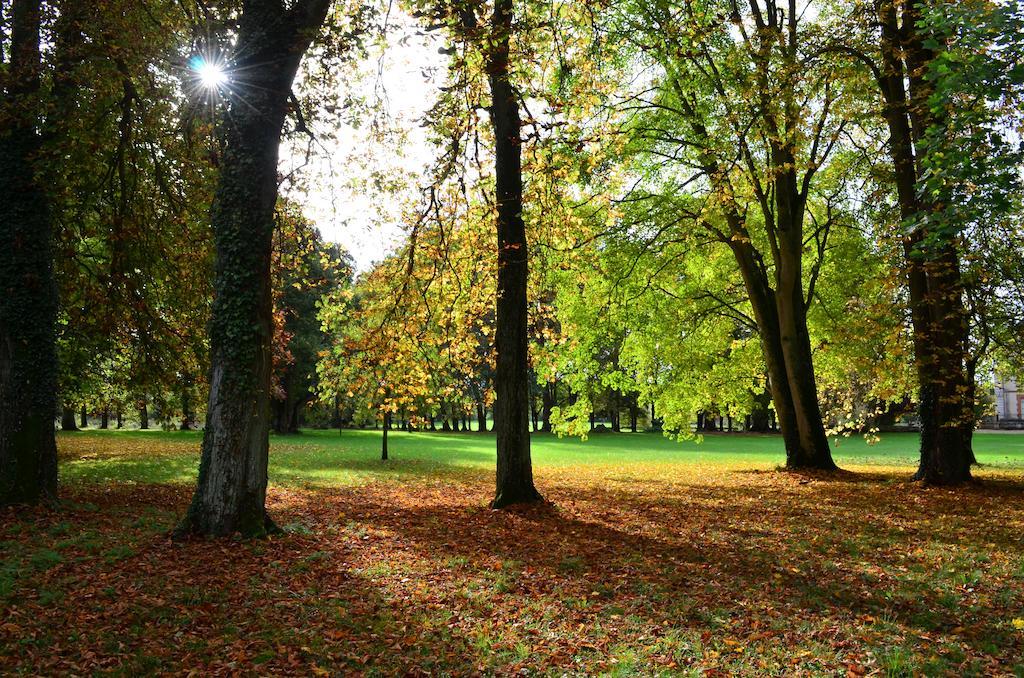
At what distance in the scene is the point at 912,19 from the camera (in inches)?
511

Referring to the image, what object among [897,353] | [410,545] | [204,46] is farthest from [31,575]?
[897,353]

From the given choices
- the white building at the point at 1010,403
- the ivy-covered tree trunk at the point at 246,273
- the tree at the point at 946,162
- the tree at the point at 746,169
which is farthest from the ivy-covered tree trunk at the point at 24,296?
the white building at the point at 1010,403

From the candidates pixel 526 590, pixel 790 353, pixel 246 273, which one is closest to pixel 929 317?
pixel 790 353

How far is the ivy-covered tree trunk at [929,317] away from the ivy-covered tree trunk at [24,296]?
14.9 meters

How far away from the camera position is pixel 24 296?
31.4 ft

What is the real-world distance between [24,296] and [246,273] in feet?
13.7

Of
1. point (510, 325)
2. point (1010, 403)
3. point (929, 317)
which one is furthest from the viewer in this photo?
point (1010, 403)

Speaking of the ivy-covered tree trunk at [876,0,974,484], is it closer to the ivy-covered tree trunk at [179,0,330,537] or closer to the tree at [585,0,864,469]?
the tree at [585,0,864,469]

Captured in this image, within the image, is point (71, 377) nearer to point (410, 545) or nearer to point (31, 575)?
point (31, 575)

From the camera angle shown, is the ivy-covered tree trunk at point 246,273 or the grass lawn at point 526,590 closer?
the grass lawn at point 526,590

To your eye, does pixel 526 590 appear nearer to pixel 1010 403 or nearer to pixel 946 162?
pixel 946 162

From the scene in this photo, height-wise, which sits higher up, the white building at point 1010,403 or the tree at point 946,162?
the tree at point 946,162

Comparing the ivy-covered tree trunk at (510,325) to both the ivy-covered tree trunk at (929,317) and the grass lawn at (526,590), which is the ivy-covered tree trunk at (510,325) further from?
the ivy-covered tree trunk at (929,317)

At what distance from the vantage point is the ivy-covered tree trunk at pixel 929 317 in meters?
12.3
